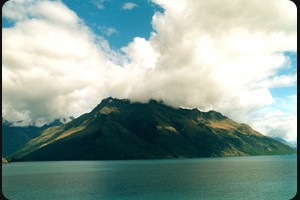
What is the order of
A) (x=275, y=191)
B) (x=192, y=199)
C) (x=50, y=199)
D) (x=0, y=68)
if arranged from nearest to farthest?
(x=0, y=68) → (x=192, y=199) → (x=50, y=199) → (x=275, y=191)

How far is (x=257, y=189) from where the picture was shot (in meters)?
93.9

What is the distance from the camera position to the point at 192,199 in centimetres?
7819

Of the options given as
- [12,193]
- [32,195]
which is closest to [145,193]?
[32,195]

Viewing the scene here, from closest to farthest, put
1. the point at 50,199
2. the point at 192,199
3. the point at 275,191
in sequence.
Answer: the point at 192,199 → the point at 50,199 → the point at 275,191

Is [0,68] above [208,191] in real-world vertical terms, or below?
above

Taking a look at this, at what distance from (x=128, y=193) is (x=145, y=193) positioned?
16.1 ft

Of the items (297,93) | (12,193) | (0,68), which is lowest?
(12,193)

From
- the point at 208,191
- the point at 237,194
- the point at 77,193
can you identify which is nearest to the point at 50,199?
the point at 77,193

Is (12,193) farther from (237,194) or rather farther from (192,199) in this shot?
(237,194)

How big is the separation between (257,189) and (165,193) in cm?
2829

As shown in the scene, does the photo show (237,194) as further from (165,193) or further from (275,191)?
(165,193)

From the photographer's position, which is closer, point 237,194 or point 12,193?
point 237,194

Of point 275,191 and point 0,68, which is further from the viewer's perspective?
point 275,191

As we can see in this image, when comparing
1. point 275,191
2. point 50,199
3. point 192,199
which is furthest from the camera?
point 275,191
